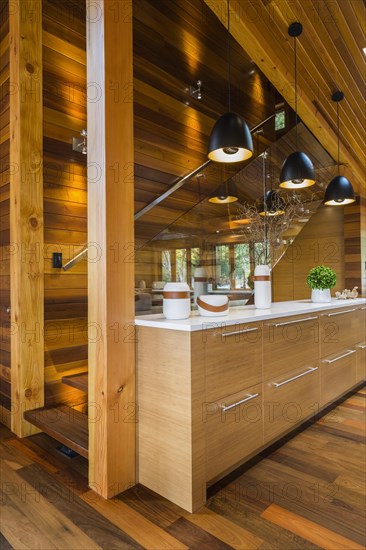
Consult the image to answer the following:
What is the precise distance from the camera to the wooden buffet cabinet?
65.7 inches

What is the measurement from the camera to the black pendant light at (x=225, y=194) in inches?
131

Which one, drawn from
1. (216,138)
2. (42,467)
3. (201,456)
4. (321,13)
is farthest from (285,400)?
(321,13)

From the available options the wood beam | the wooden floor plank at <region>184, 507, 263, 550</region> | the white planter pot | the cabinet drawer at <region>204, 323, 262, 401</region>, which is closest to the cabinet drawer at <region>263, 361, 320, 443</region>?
the cabinet drawer at <region>204, 323, 262, 401</region>

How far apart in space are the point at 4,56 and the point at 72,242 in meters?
1.53

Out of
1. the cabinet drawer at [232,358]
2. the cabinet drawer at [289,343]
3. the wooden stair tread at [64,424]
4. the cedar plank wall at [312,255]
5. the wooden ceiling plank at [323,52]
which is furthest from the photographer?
the cedar plank wall at [312,255]

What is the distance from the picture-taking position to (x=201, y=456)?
169 cm

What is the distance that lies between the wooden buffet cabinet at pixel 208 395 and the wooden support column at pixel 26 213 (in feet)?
3.47

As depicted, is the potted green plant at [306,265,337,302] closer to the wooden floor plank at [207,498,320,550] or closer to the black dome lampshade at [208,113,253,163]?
the black dome lampshade at [208,113,253,163]

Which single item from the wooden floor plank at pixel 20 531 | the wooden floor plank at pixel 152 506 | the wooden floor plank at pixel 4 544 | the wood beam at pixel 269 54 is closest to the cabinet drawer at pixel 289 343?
the wooden floor plank at pixel 152 506

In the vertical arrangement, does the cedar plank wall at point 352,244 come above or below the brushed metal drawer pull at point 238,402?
above

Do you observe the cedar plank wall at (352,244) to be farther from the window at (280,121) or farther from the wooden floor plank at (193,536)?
the wooden floor plank at (193,536)

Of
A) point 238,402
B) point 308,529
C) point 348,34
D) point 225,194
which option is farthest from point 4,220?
point 348,34

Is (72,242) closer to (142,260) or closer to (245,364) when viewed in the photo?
(142,260)

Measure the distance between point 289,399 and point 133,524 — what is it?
1.25 meters
